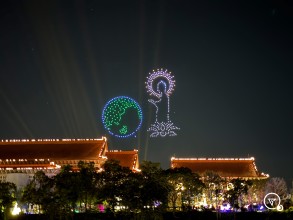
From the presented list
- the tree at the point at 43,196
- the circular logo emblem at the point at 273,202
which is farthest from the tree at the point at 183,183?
the tree at the point at 43,196

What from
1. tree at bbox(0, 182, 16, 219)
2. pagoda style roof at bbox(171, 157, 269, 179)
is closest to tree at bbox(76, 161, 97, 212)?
tree at bbox(0, 182, 16, 219)

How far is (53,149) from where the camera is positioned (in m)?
63.7

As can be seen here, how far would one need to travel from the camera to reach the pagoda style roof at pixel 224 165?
69312 mm

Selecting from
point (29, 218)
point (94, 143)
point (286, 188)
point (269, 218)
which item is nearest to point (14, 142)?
point (94, 143)

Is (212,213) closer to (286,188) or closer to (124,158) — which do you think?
(124,158)

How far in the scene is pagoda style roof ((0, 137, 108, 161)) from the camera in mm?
61812

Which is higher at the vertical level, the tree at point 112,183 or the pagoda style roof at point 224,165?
the pagoda style roof at point 224,165

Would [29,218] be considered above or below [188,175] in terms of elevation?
below

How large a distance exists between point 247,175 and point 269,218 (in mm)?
22612

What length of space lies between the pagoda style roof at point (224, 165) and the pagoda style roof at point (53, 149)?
1227 centimetres

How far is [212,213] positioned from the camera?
46.7m

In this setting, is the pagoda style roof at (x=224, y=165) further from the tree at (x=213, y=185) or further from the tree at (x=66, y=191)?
the tree at (x=66, y=191)

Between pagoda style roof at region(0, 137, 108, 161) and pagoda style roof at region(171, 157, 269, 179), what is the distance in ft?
40.2

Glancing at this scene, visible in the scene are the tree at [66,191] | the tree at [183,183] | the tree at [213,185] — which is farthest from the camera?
the tree at [213,185]
